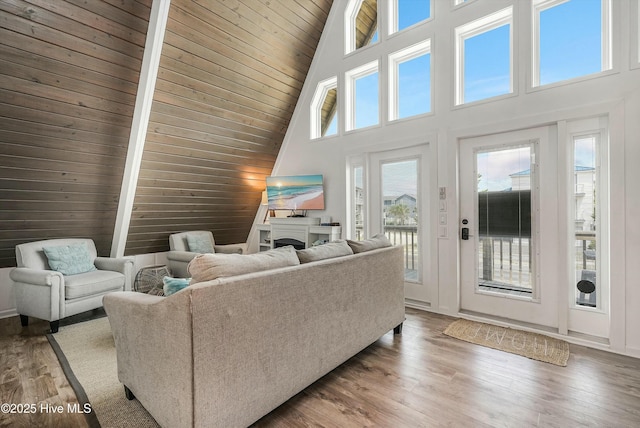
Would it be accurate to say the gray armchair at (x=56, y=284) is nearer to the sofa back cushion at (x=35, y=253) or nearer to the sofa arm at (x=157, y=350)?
the sofa back cushion at (x=35, y=253)

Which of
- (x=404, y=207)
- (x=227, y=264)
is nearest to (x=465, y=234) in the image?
(x=404, y=207)

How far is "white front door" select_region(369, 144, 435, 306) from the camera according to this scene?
3.68 m

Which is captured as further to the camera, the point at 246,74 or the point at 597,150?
the point at 246,74

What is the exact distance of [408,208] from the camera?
386 centimetres

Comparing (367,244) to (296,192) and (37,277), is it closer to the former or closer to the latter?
(296,192)

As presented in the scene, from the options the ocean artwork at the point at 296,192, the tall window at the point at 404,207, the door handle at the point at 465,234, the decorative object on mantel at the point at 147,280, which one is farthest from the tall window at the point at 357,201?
the decorative object on mantel at the point at 147,280

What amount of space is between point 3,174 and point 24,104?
31.8 inches

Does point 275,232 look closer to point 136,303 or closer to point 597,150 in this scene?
point 136,303

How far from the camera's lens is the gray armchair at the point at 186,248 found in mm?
4445

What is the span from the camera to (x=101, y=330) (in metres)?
3.07

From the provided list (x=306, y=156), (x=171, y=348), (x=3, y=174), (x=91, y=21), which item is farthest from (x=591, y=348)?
(x=3, y=174)

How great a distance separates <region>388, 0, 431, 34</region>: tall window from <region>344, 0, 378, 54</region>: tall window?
39 cm

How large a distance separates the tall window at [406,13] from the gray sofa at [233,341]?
3.35 metres

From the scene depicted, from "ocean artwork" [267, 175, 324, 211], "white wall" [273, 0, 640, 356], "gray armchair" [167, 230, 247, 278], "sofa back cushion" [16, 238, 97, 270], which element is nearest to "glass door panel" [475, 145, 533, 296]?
"white wall" [273, 0, 640, 356]
